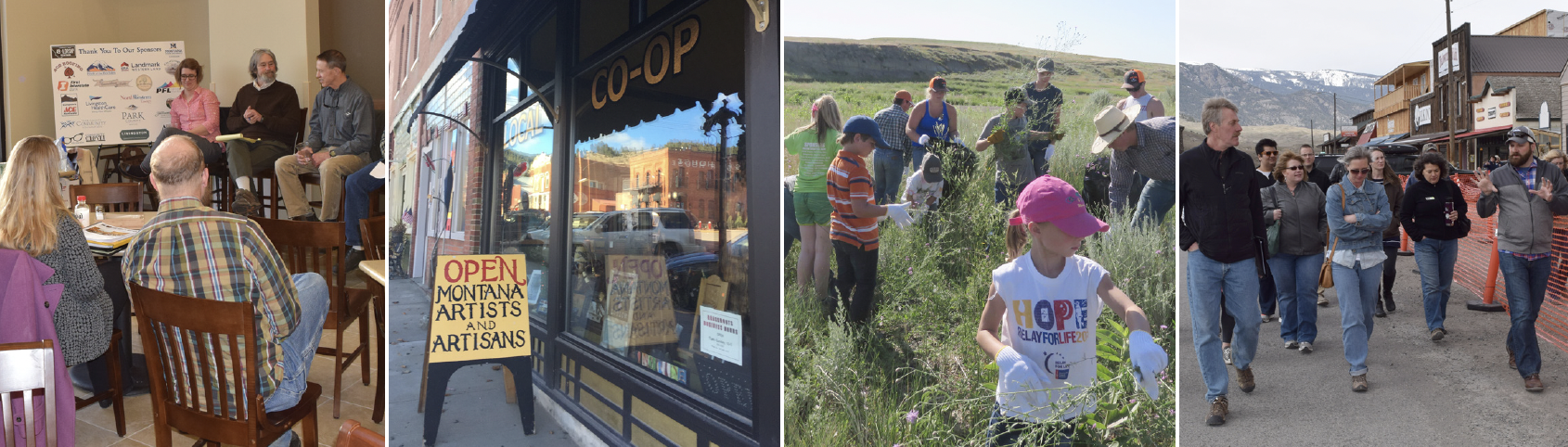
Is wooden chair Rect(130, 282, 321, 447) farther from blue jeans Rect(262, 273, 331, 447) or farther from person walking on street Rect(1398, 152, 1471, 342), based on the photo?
person walking on street Rect(1398, 152, 1471, 342)

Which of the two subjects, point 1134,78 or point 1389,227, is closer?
point 1134,78

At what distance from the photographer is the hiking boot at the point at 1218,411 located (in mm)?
3904

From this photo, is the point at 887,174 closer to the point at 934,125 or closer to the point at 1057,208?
the point at 934,125

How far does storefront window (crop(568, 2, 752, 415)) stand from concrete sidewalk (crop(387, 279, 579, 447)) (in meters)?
0.27

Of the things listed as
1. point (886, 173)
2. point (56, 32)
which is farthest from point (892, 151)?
point (56, 32)

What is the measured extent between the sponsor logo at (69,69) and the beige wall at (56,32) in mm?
470

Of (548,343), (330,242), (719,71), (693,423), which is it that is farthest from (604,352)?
(330,242)

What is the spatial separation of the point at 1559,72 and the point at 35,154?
8228 mm

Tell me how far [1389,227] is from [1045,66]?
13.4 feet

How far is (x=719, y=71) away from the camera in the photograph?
68.4 inches

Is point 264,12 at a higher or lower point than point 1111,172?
higher

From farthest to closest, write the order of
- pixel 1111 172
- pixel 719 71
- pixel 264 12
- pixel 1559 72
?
1. pixel 264 12
2. pixel 1559 72
3. pixel 1111 172
4. pixel 719 71

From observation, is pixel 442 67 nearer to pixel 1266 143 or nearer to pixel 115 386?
pixel 115 386

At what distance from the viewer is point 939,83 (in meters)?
2.16
